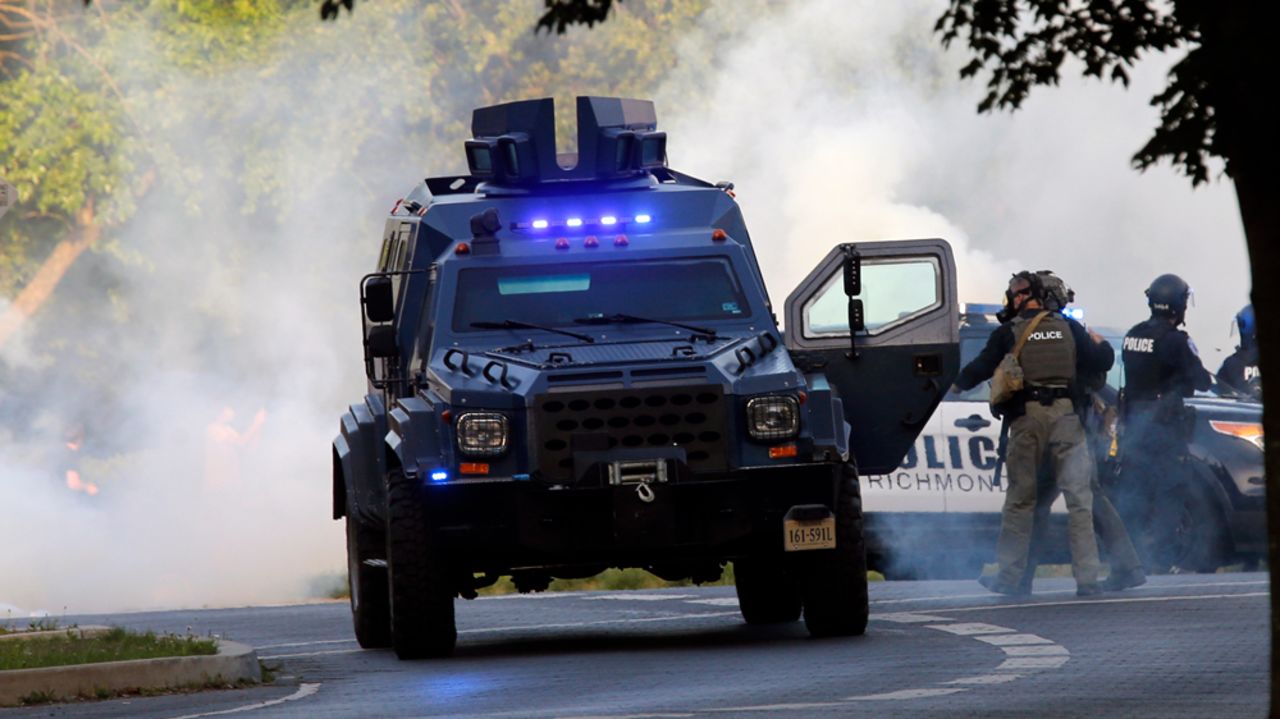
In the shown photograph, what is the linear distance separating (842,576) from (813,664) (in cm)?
117

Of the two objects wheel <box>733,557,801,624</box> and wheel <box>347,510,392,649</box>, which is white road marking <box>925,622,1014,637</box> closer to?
wheel <box>733,557,801,624</box>

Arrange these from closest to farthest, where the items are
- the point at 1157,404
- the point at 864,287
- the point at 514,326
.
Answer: the point at 514,326, the point at 864,287, the point at 1157,404

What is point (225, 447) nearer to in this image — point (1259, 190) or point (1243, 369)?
point (1243, 369)

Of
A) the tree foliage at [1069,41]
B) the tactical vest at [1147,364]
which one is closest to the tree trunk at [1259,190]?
the tree foliage at [1069,41]

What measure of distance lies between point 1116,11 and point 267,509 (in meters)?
23.3

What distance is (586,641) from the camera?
1514cm

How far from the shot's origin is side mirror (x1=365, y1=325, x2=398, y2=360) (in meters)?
14.6

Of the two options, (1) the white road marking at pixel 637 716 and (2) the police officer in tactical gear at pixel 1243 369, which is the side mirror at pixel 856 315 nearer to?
(1) the white road marking at pixel 637 716

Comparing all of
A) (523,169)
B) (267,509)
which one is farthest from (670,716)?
(267,509)

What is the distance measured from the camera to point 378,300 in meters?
14.6

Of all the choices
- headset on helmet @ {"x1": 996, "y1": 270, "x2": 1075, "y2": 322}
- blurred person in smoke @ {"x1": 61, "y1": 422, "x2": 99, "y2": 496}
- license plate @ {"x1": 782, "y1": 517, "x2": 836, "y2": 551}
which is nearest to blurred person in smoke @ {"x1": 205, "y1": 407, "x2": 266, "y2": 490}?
blurred person in smoke @ {"x1": 61, "y1": 422, "x2": 99, "y2": 496}

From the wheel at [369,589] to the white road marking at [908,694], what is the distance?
437 cm

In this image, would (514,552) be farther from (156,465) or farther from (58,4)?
(58,4)

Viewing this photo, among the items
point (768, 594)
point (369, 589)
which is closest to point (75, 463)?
point (369, 589)
